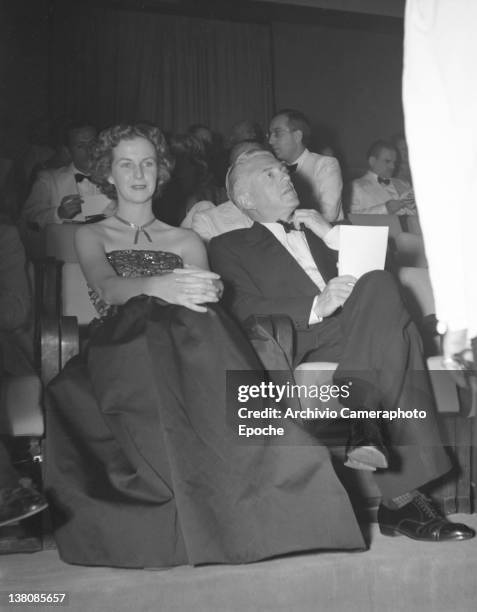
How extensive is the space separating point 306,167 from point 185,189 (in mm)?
548

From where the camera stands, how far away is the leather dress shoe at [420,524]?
1361 millimetres

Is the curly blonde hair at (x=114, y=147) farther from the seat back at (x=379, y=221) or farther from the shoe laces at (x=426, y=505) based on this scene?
the shoe laces at (x=426, y=505)

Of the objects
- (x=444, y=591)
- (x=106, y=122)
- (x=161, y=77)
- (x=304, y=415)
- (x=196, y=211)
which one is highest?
(x=161, y=77)

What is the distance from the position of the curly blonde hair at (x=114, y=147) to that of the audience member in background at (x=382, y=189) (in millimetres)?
1548

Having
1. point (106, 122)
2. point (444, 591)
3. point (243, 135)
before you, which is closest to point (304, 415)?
point (444, 591)

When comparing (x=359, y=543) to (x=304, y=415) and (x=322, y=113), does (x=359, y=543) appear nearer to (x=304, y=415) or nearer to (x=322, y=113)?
(x=304, y=415)

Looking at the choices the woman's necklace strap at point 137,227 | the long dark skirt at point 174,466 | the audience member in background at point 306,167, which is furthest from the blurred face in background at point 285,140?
the long dark skirt at point 174,466

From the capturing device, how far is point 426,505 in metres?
1.43

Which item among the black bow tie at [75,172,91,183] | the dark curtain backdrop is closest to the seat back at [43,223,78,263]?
the black bow tie at [75,172,91,183]

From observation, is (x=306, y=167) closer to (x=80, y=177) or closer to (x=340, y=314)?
(x=80, y=177)

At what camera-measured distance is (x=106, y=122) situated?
5102 mm

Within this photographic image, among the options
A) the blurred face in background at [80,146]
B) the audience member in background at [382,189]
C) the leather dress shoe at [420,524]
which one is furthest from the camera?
the audience member in background at [382,189]

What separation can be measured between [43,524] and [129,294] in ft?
1.79

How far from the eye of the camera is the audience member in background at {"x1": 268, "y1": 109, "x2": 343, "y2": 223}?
2.79 metres
